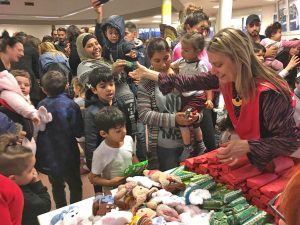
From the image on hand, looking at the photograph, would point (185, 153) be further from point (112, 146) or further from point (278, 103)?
point (278, 103)

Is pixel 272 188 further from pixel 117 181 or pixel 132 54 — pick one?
pixel 132 54

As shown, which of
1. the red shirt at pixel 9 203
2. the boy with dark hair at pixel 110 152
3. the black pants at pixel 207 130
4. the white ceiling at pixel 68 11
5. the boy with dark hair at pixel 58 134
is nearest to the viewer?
the red shirt at pixel 9 203

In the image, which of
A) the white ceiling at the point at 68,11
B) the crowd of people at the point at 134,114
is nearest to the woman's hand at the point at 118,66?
the crowd of people at the point at 134,114

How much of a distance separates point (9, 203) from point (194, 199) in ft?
2.44

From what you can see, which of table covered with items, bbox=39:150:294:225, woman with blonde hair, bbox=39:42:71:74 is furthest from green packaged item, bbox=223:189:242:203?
woman with blonde hair, bbox=39:42:71:74

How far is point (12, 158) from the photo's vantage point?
159cm

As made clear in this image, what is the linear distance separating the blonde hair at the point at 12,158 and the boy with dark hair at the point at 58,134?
26.3 inches

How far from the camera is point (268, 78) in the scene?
1.45m

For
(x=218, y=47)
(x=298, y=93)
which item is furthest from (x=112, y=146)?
(x=298, y=93)

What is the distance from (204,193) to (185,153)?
32.7 inches

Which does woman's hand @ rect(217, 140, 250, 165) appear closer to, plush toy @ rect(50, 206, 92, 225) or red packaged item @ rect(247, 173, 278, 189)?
red packaged item @ rect(247, 173, 278, 189)

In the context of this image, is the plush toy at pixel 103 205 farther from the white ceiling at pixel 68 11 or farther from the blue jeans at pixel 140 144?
the white ceiling at pixel 68 11

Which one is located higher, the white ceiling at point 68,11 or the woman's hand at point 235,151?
the white ceiling at point 68,11

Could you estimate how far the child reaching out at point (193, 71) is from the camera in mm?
2262
